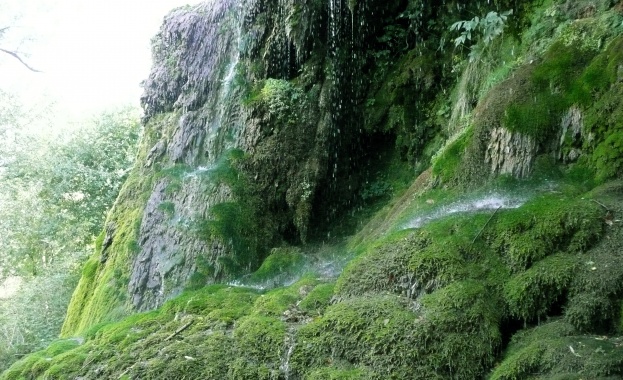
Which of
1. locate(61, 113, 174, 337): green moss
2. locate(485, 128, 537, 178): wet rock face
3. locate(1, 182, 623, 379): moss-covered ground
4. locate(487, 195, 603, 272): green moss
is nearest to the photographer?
locate(1, 182, 623, 379): moss-covered ground

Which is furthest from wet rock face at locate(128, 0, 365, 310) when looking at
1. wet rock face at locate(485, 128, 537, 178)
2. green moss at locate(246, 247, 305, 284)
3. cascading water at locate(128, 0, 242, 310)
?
wet rock face at locate(485, 128, 537, 178)

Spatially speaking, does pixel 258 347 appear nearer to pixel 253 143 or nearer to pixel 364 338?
pixel 364 338

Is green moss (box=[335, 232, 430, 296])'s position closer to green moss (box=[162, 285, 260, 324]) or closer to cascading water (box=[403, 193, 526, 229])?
cascading water (box=[403, 193, 526, 229])

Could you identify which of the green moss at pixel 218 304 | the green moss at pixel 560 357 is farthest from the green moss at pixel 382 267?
the green moss at pixel 560 357

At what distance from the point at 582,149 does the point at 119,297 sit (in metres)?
8.78

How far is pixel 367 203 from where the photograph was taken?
35.8 feet

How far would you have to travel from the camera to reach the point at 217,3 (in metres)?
13.4

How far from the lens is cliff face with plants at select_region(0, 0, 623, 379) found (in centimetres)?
500

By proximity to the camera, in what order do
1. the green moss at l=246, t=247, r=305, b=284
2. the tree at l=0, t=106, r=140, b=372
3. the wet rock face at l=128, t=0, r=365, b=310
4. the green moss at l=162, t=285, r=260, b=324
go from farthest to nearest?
1. the tree at l=0, t=106, r=140, b=372
2. the wet rock face at l=128, t=0, r=365, b=310
3. the green moss at l=246, t=247, r=305, b=284
4. the green moss at l=162, t=285, r=260, b=324

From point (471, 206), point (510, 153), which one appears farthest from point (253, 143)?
point (510, 153)

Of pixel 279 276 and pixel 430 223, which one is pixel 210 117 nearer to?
pixel 279 276

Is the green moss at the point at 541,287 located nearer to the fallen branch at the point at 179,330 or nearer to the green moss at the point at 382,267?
the green moss at the point at 382,267

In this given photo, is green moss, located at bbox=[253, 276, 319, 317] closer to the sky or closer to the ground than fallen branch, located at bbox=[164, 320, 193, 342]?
closer to the sky

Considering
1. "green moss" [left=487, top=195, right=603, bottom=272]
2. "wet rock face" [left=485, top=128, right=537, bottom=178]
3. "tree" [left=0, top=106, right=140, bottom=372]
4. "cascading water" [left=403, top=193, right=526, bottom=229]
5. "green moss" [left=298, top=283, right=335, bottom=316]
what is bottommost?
"green moss" [left=298, top=283, right=335, bottom=316]
